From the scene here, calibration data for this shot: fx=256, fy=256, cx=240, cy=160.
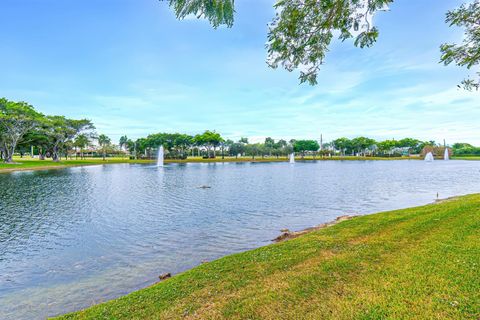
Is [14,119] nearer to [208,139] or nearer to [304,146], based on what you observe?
[208,139]

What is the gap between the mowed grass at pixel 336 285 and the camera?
4.52 metres

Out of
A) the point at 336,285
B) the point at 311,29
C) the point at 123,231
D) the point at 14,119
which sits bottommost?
the point at 123,231

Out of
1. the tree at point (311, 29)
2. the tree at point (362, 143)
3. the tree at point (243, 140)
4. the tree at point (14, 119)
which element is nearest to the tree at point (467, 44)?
the tree at point (311, 29)

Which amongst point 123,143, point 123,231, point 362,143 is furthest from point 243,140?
point 123,231

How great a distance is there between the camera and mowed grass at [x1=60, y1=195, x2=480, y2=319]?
14.8 feet

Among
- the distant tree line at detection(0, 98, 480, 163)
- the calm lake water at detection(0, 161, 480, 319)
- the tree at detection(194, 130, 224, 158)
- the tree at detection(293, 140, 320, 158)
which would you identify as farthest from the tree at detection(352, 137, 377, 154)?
the calm lake water at detection(0, 161, 480, 319)

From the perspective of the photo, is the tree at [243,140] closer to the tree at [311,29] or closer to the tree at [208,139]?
the tree at [208,139]

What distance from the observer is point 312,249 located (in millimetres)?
7848

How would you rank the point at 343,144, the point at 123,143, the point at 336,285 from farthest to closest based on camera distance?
the point at 123,143 → the point at 343,144 → the point at 336,285

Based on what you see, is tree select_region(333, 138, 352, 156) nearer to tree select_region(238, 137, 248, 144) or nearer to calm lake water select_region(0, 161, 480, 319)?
tree select_region(238, 137, 248, 144)

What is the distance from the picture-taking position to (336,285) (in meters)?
5.36

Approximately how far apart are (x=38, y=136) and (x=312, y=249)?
8312cm

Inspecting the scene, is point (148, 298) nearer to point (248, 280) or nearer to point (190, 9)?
point (248, 280)

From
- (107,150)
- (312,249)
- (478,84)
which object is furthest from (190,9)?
(107,150)
